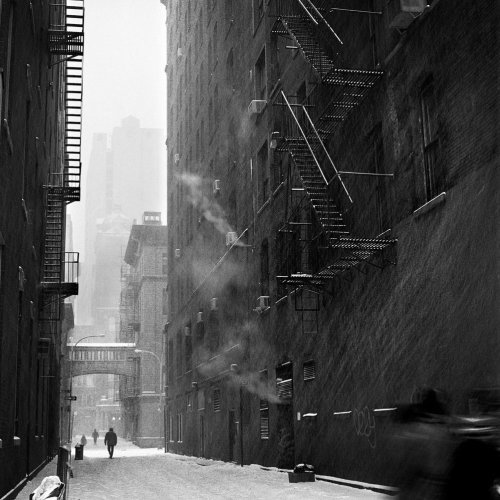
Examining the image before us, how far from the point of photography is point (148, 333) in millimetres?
73500

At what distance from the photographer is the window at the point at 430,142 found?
14.7 metres

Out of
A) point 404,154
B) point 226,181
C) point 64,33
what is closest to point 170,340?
point 226,181

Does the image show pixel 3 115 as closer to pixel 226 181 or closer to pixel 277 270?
pixel 277 270

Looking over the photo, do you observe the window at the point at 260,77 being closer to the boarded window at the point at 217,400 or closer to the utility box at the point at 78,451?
the boarded window at the point at 217,400

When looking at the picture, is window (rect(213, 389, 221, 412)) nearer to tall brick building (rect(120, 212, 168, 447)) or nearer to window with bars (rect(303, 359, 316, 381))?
window with bars (rect(303, 359, 316, 381))

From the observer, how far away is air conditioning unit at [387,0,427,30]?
1482cm

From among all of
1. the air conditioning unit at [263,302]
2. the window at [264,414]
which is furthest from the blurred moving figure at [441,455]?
the window at [264,414]

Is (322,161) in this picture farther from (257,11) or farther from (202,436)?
(202,436)

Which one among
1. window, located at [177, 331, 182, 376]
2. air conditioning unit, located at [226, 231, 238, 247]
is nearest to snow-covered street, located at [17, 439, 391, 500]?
air conditioning unit, located at [226, 231, 238, 247]

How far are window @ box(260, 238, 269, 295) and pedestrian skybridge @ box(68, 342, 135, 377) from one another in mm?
47463

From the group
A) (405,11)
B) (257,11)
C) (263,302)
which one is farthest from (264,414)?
(405,11)

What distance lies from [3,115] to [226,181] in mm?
23958

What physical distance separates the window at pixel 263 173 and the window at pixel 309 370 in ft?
25.6

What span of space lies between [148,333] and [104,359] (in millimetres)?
5307
